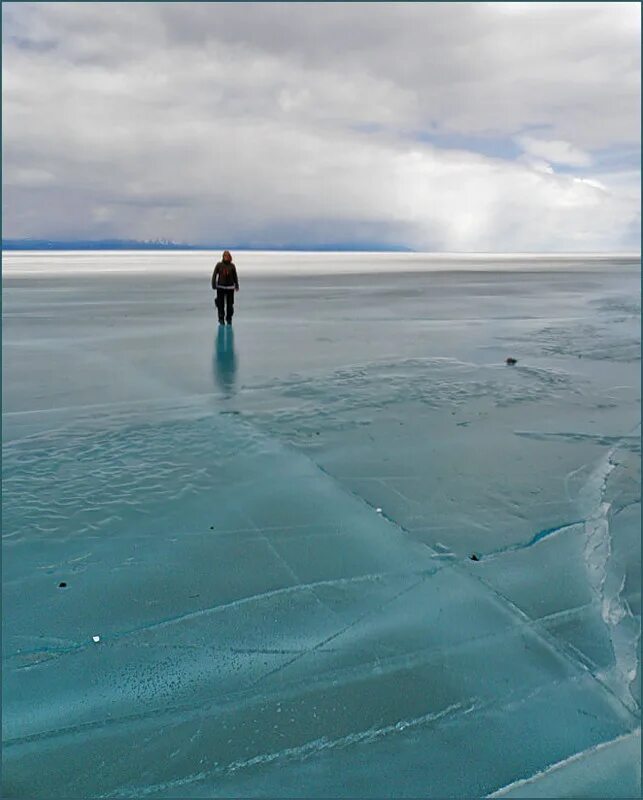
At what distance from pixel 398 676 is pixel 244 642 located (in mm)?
781

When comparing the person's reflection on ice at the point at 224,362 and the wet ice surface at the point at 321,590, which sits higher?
the person's reflection on ice at the point at 224,362

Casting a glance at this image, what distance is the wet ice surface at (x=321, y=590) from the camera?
2.57m

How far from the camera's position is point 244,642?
323cm

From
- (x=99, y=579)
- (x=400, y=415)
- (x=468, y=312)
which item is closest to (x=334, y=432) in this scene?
(x=400, y=415)

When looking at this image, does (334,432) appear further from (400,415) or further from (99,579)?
(99,579)

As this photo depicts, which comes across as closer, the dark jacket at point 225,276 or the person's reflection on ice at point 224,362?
the person's reflection on ice at point 224,362

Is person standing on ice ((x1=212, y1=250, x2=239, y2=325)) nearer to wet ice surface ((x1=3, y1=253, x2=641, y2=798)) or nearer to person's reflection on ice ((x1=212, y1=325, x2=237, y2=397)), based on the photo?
person's reflection on ice ((x1=212, y1=325, x2=237, y2=397))

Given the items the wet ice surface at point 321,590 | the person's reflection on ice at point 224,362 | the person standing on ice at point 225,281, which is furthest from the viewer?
the person standing on ice at point 225,281

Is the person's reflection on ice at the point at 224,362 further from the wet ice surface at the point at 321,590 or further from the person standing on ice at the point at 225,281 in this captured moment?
the person standing on ice at the point at 225,281

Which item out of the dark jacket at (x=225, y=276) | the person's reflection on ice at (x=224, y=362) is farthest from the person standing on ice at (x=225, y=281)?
the person's reflection on ice at (x=224, y=362)

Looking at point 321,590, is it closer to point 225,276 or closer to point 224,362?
point 224,362

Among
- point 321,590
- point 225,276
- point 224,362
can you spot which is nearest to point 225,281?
point 225,276

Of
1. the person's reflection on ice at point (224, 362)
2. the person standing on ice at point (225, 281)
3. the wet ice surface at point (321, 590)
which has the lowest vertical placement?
the wet ice surface at point (321, 590)

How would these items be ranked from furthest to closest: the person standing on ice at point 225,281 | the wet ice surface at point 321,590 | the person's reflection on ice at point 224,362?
the person standing on ice at point 225,281 → the person's reflection on ice at point 224,362 → the wet ice surface at point 321,590
